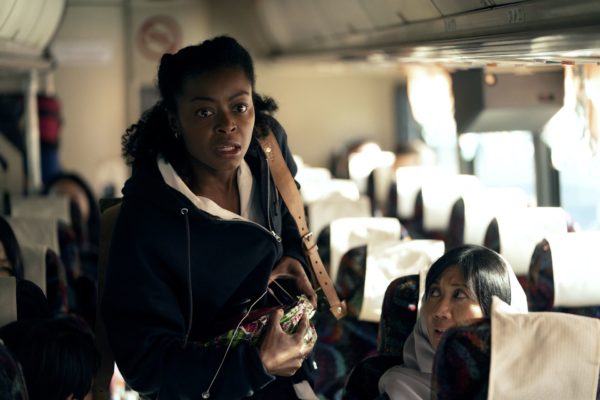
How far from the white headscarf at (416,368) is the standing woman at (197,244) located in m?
0.32

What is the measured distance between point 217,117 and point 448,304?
1.05 m

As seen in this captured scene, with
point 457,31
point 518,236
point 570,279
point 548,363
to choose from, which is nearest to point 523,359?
point 548,363

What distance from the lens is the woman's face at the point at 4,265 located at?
445 cm

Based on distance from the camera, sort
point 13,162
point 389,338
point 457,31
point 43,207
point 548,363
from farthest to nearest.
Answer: point 13,162
point 43,207
point 457,31
point 389,338
point 548,363

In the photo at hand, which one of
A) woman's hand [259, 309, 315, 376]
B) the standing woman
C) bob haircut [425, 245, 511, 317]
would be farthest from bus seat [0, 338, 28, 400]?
bob haircut [425, 245, 511, 317]

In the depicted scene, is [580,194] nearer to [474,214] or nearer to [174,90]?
[474,214]

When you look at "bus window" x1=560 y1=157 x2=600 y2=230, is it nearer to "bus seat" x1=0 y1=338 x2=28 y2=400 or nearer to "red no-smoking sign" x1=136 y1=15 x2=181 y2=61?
"bus seat" x1=0 y1=338 x2=28 y2=400

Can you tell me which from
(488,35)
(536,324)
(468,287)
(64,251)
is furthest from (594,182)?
(536,324)

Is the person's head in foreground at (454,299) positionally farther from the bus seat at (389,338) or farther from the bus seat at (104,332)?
the bus seat at (104,332)

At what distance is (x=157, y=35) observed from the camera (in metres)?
13.7

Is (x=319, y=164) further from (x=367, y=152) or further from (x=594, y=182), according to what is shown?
(x=594, y=182)

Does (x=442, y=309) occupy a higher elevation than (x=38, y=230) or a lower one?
lower

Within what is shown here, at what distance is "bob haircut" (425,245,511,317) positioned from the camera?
3.25 m

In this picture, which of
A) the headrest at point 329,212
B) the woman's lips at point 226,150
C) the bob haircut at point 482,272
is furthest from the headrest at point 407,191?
the woman's lips at point 226,150
